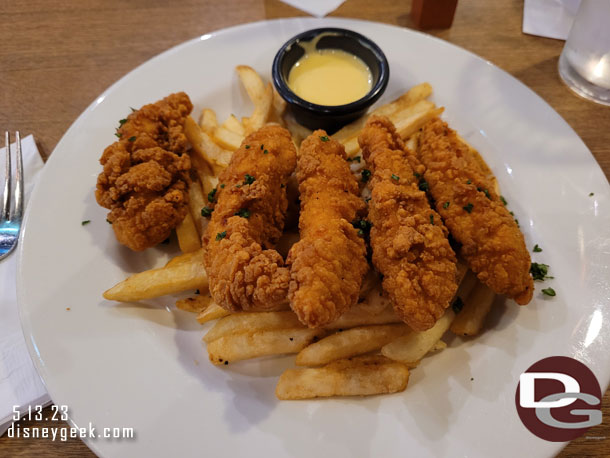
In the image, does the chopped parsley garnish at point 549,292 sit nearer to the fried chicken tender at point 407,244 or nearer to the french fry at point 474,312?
the french fry at point 474,312

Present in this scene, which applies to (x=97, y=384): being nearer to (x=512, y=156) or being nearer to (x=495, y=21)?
(x=512, y=156)

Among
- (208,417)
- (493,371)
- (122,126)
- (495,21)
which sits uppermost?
(495,21)

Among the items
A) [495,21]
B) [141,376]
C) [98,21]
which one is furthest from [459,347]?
[98,21]

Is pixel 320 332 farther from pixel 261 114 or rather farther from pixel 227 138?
pixel 261 114

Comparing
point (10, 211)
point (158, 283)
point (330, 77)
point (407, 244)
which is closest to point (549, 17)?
point (330, 77)

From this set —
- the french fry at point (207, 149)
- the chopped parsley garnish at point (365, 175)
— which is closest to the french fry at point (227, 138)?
the french fry at point (207, 149)

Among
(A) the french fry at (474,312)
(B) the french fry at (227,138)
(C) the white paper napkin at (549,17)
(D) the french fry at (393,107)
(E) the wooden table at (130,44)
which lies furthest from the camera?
(C) the white paper napkin at (549,17)
